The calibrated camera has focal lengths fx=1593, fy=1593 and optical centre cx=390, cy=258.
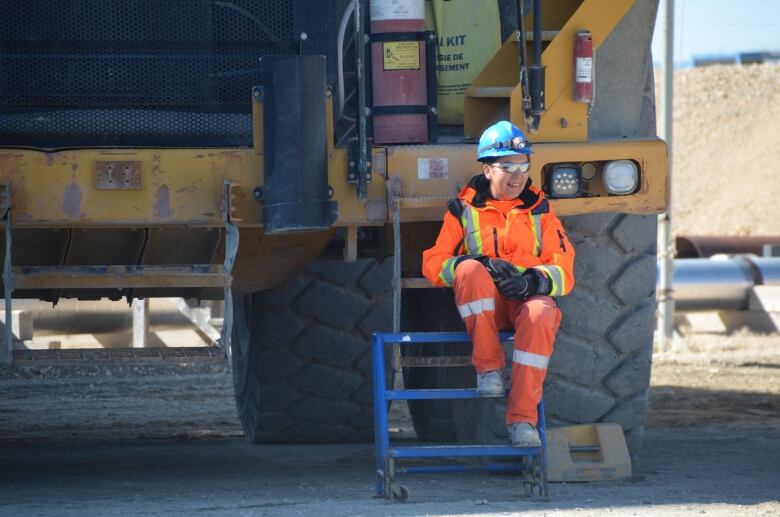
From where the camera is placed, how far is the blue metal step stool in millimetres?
5594

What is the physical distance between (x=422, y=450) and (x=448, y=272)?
0.65m

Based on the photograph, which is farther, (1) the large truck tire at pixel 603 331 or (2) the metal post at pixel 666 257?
→ (2) the metal post at pixel 666 257

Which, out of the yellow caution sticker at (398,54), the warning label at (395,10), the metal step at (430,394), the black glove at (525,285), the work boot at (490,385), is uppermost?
the warning label at (395,10)

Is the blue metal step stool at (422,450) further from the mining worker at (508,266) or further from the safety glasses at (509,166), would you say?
the safety glasses at (509,166)

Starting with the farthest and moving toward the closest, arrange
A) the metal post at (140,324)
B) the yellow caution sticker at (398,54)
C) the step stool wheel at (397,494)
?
1. the metal post at (140,324)
2. the yellow caution sticker at (398,54)
3. the step stool wheel at (397,494)

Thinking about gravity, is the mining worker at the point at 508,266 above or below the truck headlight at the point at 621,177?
below

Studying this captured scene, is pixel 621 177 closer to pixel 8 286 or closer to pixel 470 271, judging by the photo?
pixel 470 271

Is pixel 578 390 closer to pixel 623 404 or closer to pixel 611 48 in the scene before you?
pixel 623 404

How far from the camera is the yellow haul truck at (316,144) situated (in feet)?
18.5

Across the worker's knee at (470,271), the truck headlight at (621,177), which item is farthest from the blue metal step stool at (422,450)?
the truck headlight at (621,177)

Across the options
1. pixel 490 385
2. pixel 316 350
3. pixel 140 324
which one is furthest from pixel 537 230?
pixel 140 324

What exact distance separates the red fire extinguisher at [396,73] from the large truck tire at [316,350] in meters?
1.76

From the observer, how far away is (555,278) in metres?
5.75

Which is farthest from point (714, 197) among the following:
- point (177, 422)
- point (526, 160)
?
point (526, 160)
